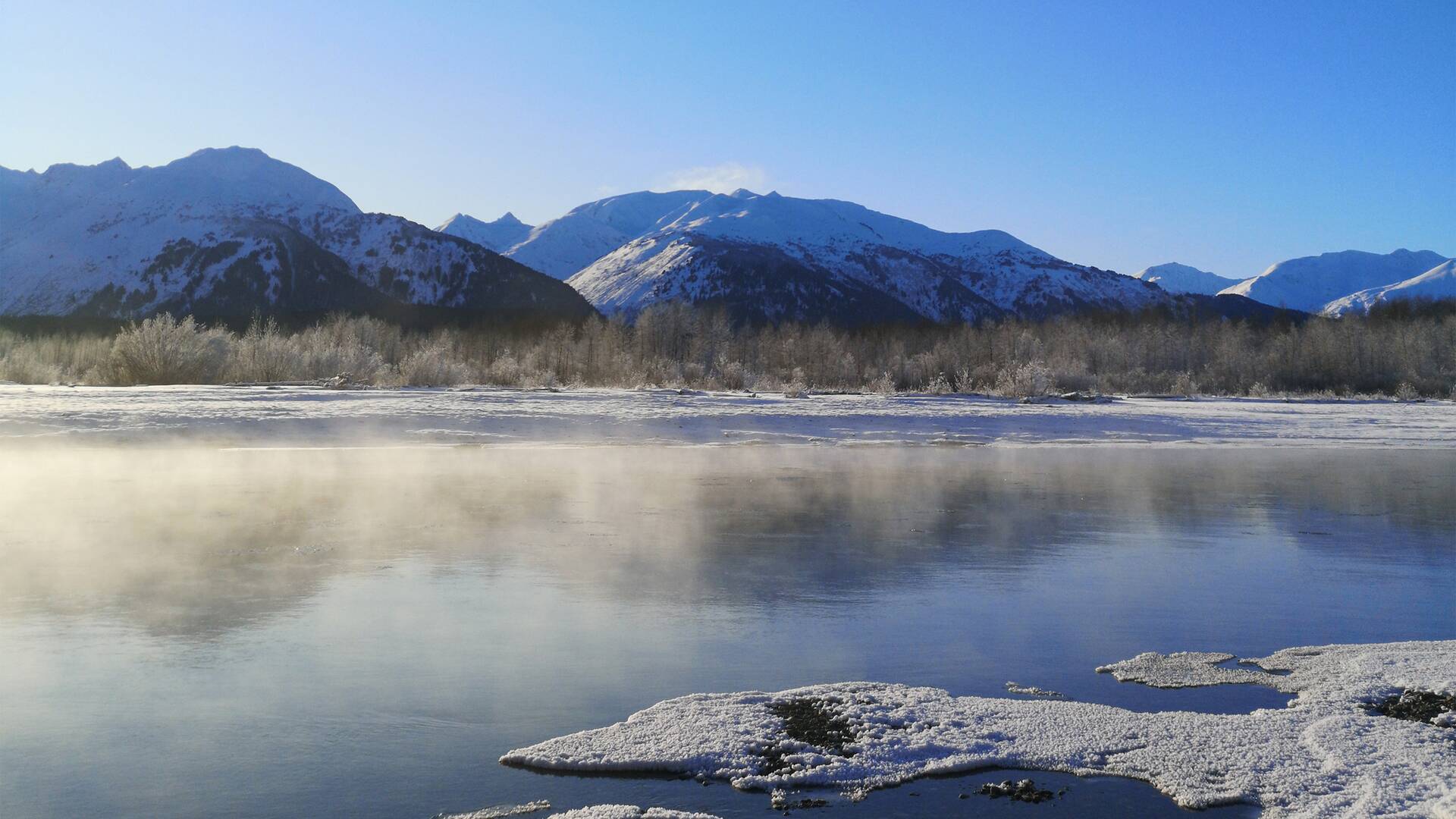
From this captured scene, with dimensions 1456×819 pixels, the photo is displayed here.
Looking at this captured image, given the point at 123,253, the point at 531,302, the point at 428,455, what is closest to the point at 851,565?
the point at 428,455

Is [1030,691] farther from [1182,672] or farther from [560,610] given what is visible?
[560,610]

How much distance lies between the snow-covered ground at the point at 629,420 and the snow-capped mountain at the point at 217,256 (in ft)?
359

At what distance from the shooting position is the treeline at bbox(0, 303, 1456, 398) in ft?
103

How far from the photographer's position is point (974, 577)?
7.17 m

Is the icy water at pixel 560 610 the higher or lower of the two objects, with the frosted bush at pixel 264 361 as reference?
lower

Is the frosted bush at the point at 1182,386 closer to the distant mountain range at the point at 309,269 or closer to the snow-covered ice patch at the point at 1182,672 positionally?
the snow-covered ice patch at the point at 1182,672

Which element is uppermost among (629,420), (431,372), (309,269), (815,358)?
(309,269)

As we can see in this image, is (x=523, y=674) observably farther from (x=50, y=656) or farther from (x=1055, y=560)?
(x=1055, y=560)

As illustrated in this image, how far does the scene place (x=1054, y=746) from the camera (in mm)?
3928

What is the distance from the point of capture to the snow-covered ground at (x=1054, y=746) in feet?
11.9

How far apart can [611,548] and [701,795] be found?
4683mm

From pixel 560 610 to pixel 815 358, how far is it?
57900 mm

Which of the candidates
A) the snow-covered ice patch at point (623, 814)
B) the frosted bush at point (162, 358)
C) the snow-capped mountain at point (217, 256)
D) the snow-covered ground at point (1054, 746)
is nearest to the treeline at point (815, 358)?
the frosted bush at point (162, 358)

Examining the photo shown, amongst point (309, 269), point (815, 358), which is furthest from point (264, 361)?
point (309, 269)
